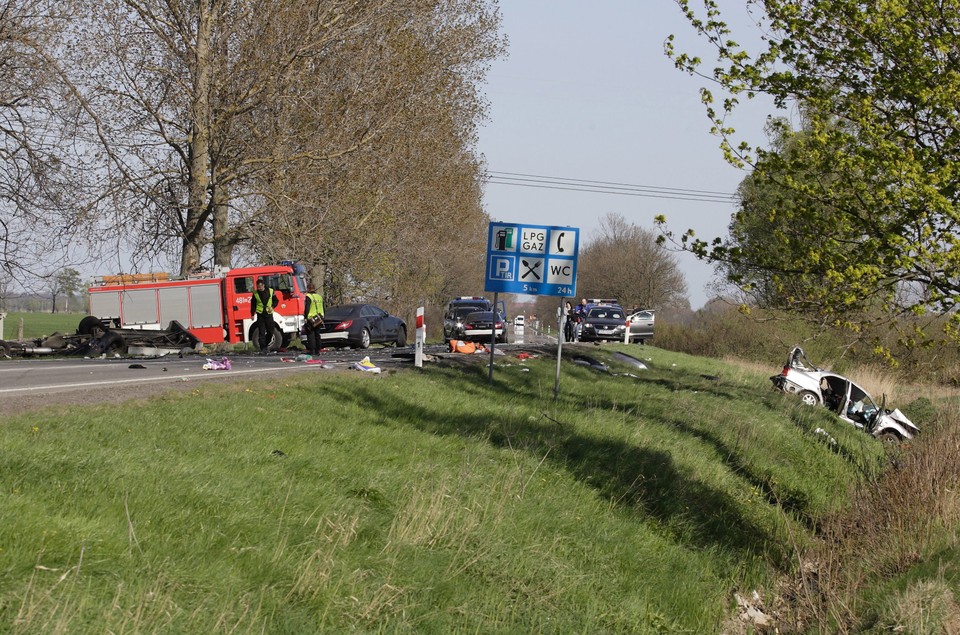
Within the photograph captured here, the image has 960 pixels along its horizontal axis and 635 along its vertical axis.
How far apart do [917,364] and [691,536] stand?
24.9 m

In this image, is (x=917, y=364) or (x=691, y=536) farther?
(x=917, y=364)

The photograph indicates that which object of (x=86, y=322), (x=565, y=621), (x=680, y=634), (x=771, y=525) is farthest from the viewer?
(x=86, y=322)

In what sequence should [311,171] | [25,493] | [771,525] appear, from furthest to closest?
[311,171] < [771,525] < [25,493]

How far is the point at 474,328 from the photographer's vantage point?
115 ft

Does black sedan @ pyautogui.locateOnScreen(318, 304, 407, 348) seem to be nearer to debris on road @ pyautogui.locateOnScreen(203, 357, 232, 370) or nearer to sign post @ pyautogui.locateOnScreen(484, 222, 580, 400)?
debris on road @ pyautogui.locateOnScreen(203, 357, 232, 370)

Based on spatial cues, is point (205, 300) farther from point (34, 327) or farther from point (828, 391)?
point (34, 327)

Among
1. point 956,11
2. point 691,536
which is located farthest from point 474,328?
point 691,536

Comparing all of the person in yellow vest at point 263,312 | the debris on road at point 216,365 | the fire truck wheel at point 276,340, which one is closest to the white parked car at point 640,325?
the fire truck wheel at point 276,340

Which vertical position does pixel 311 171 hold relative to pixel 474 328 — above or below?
above

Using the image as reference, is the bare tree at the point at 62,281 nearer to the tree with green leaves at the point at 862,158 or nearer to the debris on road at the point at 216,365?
the debris on road at the point at 216,365

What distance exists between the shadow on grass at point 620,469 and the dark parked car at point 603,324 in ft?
104

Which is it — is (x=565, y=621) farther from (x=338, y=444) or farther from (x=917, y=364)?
(x=917, y=364)

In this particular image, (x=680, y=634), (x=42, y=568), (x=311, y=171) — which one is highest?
(x=311, y=171)

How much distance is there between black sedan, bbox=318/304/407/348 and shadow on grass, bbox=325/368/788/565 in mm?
15739
